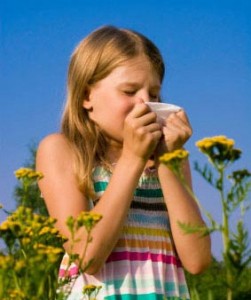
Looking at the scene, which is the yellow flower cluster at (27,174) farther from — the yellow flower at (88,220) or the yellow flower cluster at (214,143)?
the yellow flower cluster at (214,143)

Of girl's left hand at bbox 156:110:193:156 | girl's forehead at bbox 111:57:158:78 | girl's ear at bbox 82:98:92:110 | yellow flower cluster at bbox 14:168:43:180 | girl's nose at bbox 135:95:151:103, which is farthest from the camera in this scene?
girl's ear at bbox 82:98:92:110

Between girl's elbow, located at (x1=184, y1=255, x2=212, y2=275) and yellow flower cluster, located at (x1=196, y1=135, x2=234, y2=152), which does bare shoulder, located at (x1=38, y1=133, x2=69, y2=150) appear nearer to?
girl's elbow, located at (x1=184, y1=255, x2=212, y2=275)

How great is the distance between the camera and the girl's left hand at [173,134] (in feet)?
10.8

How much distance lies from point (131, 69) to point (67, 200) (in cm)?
76

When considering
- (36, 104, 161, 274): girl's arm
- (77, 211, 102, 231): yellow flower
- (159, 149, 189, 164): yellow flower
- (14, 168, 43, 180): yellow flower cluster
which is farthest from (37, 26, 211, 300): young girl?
(159, 149, 189, 164): yellow flower

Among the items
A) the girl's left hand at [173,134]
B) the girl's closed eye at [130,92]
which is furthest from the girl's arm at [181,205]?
the girl's closed eye at [130,92]

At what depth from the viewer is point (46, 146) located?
3.60 meters

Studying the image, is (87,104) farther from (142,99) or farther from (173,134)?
(173,134)

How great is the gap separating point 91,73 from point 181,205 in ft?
2.87

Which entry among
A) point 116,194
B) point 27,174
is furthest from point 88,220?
point 116,194

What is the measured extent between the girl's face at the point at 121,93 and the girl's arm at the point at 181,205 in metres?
0.21

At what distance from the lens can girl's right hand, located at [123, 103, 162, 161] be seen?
3152 millimetres

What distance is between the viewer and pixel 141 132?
10.3 ft

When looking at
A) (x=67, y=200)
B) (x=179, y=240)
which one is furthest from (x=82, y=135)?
(x=179, y=240)
